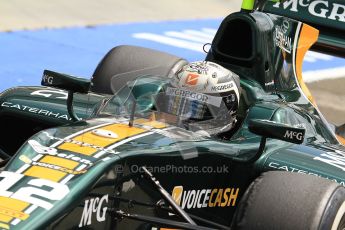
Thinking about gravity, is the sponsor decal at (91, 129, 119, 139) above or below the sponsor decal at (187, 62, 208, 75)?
below

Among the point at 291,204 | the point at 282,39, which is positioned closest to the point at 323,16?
the point at 282,39

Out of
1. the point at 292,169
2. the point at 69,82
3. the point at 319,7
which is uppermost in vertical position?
the point at 319,7

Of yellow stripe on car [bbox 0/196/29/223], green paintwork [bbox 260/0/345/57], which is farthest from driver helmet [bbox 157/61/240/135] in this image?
green paintwork [bbox 260/0/345/57]

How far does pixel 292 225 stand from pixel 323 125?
1.66 meters

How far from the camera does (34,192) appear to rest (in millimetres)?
3428

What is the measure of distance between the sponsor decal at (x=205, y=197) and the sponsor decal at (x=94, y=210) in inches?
17.2

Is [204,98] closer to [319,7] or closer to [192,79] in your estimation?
[192,79]

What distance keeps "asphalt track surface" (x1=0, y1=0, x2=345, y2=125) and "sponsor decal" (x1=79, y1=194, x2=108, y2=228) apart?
5.30 m

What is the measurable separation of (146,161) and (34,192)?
0.55 m

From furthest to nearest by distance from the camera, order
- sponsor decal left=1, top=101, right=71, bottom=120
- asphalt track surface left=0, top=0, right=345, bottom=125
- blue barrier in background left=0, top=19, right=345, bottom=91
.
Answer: asphalt track surface left=0, top=0, right=345, bottom=125
blue barrier in background left=0, top=19, right=345, bottom=91
sponsor decal left=1, top=101, right=71, bottom=120

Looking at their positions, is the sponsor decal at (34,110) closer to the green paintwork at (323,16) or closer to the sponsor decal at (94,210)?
the sponsor decal at (94,210)

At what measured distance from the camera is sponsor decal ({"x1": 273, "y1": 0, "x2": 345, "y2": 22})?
252 inches

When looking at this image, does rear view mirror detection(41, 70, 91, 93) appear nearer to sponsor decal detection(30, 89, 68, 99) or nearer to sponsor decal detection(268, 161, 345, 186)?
sponsor decal detection(30, 89, 68, 99)

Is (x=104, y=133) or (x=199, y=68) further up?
(x=199, y=68)
